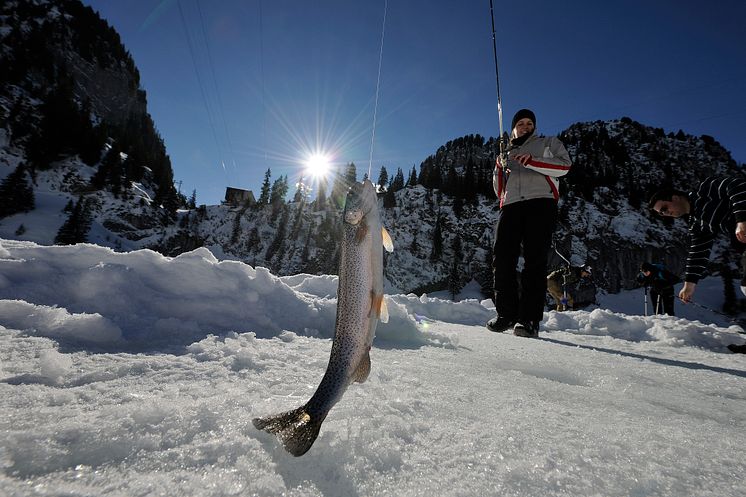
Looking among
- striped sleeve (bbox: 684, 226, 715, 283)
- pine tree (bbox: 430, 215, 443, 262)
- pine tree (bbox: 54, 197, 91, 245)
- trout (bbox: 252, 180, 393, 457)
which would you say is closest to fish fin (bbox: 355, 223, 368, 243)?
trout (bbox: 252, 180, 393, 457)

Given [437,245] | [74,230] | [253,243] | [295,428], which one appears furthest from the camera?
[253,243]

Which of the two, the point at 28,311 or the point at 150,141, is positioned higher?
the point at 150,141

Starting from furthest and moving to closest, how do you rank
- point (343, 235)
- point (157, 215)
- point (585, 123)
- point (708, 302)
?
point (585, 123)
point (157, 215)
point (708, 302)
point (343, 235)

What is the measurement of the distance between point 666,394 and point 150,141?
12696cm

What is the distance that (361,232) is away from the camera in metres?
1.47

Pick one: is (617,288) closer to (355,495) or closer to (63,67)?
(355,495)

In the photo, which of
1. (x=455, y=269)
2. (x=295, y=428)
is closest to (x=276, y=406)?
(x=295, y=428)

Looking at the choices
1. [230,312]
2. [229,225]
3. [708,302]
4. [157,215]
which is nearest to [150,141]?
[157,215]

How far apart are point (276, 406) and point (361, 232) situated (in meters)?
0.81

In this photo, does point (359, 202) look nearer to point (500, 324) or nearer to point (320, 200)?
point (500, 324)

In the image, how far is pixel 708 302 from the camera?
137ft

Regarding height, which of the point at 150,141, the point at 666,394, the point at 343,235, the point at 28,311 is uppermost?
the point at 150,141

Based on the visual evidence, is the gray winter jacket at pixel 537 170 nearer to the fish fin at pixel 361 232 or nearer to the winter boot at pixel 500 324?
the winter boot at pixel 500 324

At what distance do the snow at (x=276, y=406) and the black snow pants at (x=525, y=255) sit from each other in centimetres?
79
